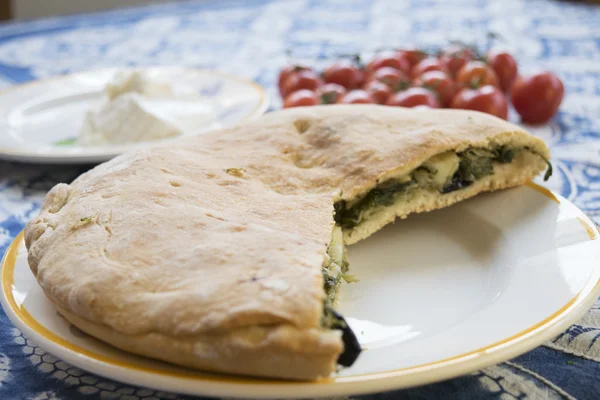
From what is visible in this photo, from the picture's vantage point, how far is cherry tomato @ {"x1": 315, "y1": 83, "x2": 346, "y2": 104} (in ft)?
12.8

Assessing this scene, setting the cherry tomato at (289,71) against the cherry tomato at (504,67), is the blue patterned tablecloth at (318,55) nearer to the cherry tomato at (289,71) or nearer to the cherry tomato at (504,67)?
the cherry tomato at (289,71)

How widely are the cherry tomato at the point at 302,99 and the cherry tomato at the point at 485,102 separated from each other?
0.82 m

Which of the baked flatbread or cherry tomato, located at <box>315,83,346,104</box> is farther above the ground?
the baked flatbread

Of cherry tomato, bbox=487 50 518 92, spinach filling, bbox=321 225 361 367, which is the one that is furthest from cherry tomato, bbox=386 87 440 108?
spinach filling, bbox=321 225 361 367

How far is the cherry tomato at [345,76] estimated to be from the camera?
4215 mm

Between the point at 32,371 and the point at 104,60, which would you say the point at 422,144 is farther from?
the point at 104,60

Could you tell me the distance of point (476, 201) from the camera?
9.05 ft

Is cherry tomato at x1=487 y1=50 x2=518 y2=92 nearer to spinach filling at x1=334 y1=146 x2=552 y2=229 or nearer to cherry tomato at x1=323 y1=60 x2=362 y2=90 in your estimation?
cherry tomato at x1=323 y1=60 x2=362 y2=90

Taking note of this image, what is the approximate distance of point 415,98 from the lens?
3.65 m

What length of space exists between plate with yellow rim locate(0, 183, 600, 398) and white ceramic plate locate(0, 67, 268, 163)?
103 centimetres

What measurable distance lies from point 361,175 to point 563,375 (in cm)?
97

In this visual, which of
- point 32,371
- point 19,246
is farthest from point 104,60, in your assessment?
point 32,371

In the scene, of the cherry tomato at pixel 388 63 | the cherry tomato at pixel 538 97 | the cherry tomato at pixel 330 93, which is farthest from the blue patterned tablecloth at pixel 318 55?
the cherry tomato at pixel 388 63

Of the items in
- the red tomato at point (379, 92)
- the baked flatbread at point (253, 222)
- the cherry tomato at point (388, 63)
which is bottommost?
the red tomato at point (379, 92)
